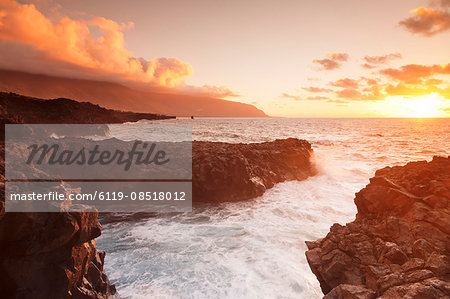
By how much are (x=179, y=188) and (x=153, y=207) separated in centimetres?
222

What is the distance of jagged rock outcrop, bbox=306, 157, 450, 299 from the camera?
4957mm

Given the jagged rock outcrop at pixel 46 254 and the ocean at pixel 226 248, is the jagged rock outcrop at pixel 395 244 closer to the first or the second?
the ocean at pixel 226 248

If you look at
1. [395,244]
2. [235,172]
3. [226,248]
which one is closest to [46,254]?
[226,248]

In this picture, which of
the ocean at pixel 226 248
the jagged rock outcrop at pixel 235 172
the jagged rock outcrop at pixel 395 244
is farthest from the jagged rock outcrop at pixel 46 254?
the jagged rock outcrop at pixel 235 172

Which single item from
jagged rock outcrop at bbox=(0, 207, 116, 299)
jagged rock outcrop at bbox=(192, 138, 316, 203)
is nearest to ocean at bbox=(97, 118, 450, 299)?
jagged rock outcrop at bbox=(192, 138, 316, 203)

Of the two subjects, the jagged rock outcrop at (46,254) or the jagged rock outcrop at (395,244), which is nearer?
the jagged rock outcrop at (395,244)

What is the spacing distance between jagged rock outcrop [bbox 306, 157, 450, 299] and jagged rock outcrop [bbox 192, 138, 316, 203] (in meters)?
9.35

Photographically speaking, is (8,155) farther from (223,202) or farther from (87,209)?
(223,202)

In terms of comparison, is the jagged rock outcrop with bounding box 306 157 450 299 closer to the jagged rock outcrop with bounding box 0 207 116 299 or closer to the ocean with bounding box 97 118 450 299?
the ocean with bounding box 97 118 450 299

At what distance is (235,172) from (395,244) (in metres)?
12.1

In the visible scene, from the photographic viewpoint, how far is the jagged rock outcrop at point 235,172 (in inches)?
660

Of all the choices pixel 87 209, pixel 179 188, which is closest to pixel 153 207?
pixel 179 188

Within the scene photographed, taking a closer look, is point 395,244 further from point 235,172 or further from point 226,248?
point 235,172

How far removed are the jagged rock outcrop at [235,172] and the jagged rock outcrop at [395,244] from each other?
935cm
